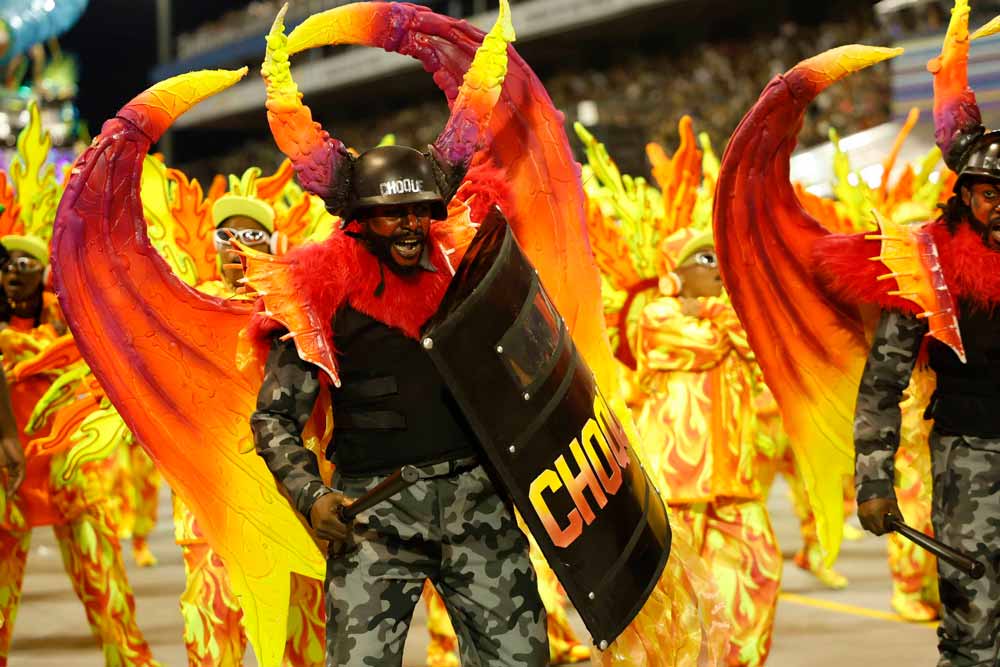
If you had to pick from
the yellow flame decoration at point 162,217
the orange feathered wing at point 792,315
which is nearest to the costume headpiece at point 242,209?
the yellow flame decoration at point 162,217

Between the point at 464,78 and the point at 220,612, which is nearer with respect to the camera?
the point at 464,78

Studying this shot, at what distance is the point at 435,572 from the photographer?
367 cm

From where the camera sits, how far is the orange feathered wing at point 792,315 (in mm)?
4992

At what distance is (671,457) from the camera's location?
6043mm

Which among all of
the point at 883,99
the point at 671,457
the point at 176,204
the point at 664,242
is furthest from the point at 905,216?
the point at 883,99

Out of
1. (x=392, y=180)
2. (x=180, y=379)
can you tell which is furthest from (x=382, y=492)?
(x=180, y=379)

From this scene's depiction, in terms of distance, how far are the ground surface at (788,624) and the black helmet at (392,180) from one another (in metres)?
3.51

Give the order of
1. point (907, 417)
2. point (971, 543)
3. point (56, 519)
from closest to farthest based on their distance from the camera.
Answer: point (971, 543) < point (56, 519) < point (907, 417)

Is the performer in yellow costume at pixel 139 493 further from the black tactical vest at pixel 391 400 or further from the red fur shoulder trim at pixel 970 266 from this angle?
the red fur shoulder trim at pixel 970 266

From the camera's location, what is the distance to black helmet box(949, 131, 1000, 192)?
4164 mm

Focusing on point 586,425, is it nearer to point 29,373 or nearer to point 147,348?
point 147,348

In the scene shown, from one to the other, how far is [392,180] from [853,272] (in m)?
1.71

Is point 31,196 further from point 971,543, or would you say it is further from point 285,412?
point 971,543

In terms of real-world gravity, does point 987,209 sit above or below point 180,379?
above
